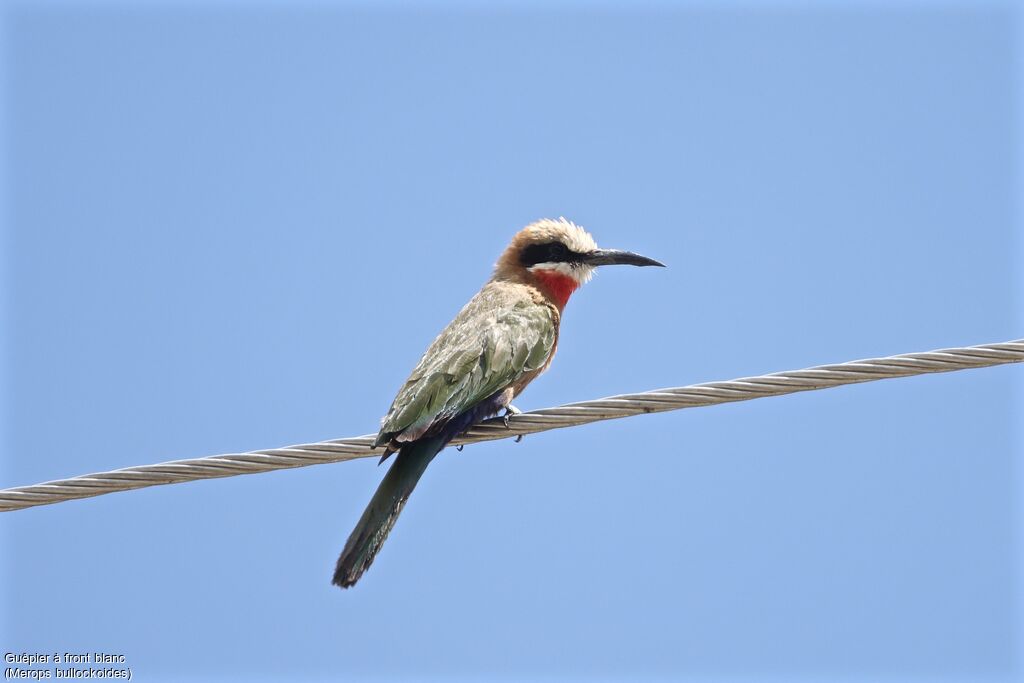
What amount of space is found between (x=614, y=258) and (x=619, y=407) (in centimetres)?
235

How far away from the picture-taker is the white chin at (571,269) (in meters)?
6.07

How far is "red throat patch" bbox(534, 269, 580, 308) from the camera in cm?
599

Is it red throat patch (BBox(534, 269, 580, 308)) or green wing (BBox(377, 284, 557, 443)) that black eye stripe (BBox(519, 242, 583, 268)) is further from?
green wing (BBox(377, 284, 557, 443))

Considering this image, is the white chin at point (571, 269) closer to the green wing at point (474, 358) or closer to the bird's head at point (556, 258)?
the bird's head at point (556, 258)

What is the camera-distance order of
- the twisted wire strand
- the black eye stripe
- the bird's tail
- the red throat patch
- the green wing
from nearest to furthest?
the twisted wire strand < the bird's tail < the green wing < the red throat patch < the black eye stripe

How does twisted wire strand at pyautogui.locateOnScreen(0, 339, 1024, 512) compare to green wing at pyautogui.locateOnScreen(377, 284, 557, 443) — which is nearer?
twisted wire strand at pyautogui.locateOnScreen(0, 339, 1024, 512)

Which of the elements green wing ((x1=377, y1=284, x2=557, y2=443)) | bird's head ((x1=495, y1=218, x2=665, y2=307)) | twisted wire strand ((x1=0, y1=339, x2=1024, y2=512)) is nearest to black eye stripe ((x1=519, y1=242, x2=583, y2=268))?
bird's head ((x1=495, y1=218, x2=665, y2=307))

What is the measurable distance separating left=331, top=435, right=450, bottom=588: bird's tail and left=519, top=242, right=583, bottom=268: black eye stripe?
1.69 metres

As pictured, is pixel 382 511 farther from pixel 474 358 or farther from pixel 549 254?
pixel 549 254

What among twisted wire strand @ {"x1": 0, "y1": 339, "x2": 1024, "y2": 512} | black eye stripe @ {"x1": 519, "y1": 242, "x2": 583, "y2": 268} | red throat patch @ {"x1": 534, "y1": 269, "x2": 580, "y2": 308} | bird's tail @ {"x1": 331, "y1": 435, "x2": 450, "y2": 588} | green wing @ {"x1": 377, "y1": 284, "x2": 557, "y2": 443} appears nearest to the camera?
twisted wire strand @ {"x1": 0, "y1": 339, "x2": 1024, "y2": 512}

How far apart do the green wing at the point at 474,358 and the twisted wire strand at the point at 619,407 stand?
482 millimetres

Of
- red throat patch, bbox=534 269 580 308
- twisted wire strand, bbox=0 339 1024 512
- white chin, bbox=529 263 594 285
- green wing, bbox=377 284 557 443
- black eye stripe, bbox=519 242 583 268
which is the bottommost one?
twisted wire strand, bbox=0 339 1024 512

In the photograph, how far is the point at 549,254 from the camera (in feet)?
20.0

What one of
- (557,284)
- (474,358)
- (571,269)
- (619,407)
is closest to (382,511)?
(474,358)
